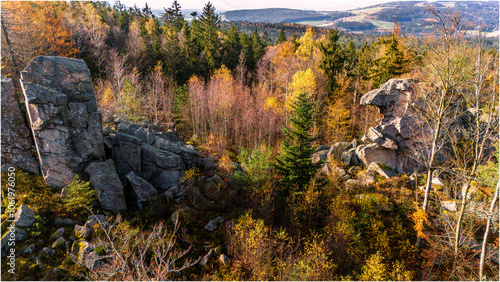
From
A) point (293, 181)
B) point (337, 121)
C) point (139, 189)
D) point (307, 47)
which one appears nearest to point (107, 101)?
point (139, 189)

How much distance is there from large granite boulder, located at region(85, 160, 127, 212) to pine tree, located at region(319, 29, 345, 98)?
33.6 meters

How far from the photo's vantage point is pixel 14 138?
1403 centimetres

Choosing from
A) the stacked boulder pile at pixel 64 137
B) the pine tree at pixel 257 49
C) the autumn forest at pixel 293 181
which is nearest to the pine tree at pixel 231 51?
the pine tree at pixel 257 49

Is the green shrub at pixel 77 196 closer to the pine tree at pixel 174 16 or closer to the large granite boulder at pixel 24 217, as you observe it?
the large granite boulder at pixel 24 217

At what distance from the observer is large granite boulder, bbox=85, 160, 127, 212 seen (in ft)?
48.4

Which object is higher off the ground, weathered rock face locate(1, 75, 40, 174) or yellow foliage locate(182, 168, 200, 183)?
weathered rock face locate(1, 75, 40, 174)

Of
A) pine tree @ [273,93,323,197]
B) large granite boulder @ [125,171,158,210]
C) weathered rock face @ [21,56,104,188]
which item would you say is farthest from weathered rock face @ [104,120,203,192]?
pine tree @ [273,93,323,197]

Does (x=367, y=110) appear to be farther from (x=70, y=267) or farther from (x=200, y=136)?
(x=70, y=267)

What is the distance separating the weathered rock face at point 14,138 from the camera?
13.8 meters

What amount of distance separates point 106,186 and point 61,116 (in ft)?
16.5

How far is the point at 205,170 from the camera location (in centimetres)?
2194

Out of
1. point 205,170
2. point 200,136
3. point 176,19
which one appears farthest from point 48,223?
point 176,19

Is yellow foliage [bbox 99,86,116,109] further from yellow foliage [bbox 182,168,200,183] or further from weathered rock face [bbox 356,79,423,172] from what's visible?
weathered rock face [bbox 356,79,423,172]

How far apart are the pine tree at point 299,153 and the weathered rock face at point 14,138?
16.8 meters
